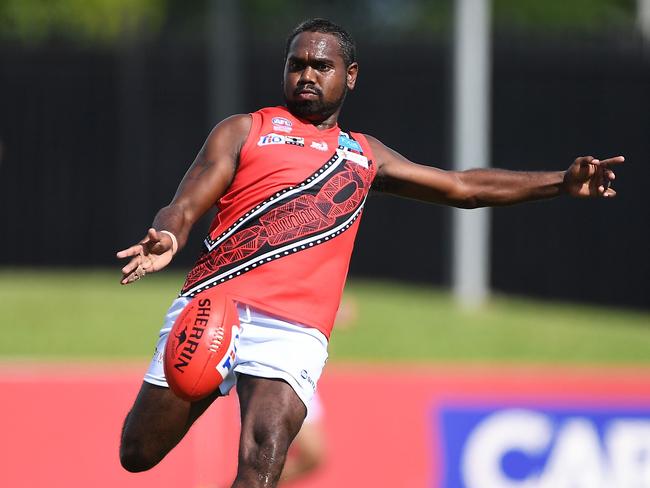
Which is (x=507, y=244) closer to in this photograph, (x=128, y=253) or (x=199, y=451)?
(x=199, y=451)

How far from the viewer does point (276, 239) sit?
6.36 meters

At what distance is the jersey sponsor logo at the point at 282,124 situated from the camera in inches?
257

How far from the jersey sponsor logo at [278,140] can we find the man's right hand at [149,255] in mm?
773

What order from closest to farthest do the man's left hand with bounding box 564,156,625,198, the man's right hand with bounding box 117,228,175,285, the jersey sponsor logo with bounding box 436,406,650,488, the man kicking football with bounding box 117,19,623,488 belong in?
1. the man's right hand with bounding box 117,228,175,285
2. the man kicking football with bounding box 117,19,623,488
3. the man's left hand with bounding box 564,156,625,198
4. the jersey sponsor logo with bounding box 436,406,650,488

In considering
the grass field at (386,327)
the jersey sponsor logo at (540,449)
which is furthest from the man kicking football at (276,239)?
the grass field at (386,327)

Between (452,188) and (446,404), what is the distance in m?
3.50

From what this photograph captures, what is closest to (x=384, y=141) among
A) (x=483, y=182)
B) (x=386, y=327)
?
(x=386, y=327)

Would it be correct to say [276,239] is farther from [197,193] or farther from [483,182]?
[483,182]

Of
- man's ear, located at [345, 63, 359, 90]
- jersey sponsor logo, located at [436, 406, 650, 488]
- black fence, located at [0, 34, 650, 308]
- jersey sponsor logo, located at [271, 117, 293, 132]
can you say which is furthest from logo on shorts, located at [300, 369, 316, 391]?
black fence, located at [0, 34, 650, 308]

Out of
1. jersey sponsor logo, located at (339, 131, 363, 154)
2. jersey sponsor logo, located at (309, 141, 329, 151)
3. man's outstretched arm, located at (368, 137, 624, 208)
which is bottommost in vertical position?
man's outstretched arm, located at (368, 137, 624, 208)

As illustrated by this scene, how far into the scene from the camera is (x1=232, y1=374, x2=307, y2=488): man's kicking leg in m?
6.01

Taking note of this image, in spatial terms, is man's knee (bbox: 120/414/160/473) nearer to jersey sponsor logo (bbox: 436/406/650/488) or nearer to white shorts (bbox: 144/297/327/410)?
white shorts (bbox: 144/297/327/410)

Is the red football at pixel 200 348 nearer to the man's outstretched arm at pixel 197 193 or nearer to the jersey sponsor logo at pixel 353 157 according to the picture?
the man's outstretched arm at pixel 197 193

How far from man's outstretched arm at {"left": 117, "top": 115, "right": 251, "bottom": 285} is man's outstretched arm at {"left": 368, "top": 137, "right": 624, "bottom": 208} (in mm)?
778
